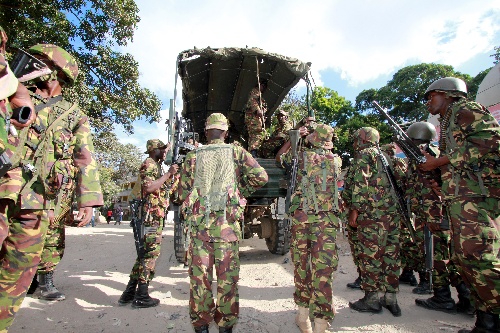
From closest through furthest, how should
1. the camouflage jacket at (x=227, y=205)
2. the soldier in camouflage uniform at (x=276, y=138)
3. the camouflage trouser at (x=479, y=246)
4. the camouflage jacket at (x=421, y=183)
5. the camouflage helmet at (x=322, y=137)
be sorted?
the camouflage trouser at (x=479, y=246) → the camouflage jacket at (x=227, y=205) → the camouflage helmet at (x=322, y=137) → the camouflage jacket at (x=421, y=183) → the soldier in camouflage uniform at (x=276, y=138)

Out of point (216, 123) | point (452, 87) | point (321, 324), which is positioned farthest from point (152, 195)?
point (452, 87)

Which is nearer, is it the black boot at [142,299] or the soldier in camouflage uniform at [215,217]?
the soldier in camouflage uniform at [215,217]

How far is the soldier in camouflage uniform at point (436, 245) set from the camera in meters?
3.33

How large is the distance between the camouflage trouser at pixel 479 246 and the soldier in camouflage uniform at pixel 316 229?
100cm

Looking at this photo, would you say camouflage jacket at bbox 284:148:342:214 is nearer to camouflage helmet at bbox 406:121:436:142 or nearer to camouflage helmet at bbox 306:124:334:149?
camouflage helmet at bbox 306:124:334:149

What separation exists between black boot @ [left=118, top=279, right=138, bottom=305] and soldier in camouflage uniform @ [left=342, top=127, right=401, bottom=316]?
2.51 meters

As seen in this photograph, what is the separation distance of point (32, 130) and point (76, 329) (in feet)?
6.37

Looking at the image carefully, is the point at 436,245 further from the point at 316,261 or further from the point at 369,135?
the point at 316,261

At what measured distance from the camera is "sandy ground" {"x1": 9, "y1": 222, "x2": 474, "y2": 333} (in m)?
2.94

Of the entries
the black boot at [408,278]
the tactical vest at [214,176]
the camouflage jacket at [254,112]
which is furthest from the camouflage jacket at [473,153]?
the camouflage jacket at [254,112]

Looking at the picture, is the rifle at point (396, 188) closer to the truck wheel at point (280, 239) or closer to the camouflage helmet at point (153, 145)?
the truck wheel at point (280, 239)

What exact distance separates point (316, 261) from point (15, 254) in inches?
90.8

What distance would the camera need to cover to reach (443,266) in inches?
135

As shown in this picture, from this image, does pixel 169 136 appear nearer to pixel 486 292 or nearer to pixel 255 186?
pixel 255 186
